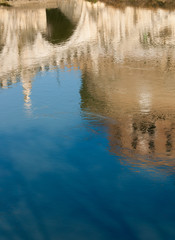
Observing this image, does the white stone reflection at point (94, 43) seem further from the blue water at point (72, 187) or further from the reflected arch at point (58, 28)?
the blue water at point (72, 187)

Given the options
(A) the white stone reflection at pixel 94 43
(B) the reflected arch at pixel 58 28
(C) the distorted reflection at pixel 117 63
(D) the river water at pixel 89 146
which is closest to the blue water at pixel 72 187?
(D) the river water at pixel 89 146

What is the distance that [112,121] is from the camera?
33.4ft

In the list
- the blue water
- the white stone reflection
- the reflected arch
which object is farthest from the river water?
the reflected arch

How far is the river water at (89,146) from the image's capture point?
648 cm

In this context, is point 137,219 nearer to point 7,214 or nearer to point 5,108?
point 7,214

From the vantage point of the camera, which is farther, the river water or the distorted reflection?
the distorted reflection

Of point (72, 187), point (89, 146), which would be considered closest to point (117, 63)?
point (89, 146)

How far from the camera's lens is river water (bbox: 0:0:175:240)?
255 inches

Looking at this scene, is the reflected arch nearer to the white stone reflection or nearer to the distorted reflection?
the distorted reflection

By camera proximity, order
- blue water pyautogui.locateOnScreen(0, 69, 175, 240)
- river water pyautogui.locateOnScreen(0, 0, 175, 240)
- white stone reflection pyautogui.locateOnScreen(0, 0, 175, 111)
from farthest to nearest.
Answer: white stone reflection pyautogui.locateOnScreen(0, 0, 175, 111)
river water pyautogui.locateOnScreen(0, 0, 175, 240)
blue water pyautogui.locateOnScreen(0, 69, 175, 240)

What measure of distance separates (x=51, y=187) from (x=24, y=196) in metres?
0.49

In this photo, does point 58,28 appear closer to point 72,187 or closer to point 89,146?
point 89,146

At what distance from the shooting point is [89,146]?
29.7 feet

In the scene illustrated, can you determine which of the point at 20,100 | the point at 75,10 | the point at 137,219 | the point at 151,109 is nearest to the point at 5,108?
the point at 20,100
